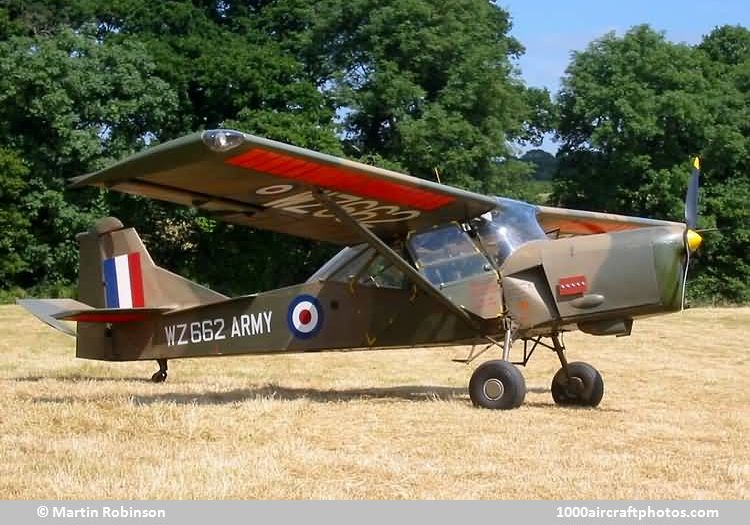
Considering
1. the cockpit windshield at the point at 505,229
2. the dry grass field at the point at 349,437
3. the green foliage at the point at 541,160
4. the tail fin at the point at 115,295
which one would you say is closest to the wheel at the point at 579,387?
the dry grass field at the point at 349,437

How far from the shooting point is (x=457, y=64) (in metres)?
41.9

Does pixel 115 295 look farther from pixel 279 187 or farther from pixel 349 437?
pixel 349 437

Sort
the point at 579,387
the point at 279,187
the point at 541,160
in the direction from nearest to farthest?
the point at 279,187 < the point at 579,387 < the point at 541,160

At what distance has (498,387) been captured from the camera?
1040 cm

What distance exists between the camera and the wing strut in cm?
1061

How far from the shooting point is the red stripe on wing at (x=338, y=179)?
9.30 metres

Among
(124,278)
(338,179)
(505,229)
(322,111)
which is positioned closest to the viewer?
(338,179)

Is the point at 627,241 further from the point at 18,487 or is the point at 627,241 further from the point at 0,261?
the point at 0,261

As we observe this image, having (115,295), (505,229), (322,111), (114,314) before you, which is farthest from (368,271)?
(322,111)

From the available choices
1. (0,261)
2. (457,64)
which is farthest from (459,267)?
(457,64)

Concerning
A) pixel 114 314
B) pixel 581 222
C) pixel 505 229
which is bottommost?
pixel 114 314

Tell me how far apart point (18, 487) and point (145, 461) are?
1.04 meters

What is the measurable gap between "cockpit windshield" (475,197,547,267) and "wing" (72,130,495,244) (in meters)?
0.17

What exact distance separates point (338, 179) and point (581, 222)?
3.87 m
